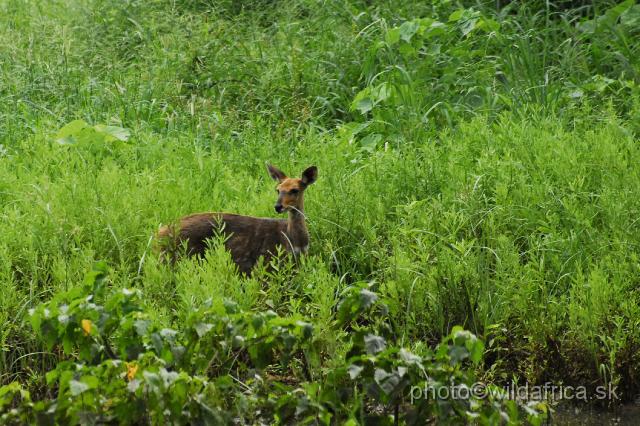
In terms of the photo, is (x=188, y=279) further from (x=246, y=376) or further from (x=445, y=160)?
(x=445, y=160)

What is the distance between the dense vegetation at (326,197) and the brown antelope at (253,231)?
17 centimetres

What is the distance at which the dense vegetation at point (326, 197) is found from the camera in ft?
17.2

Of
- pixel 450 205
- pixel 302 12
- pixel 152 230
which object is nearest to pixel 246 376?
pixel 152 230

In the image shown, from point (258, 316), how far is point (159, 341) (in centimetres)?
43

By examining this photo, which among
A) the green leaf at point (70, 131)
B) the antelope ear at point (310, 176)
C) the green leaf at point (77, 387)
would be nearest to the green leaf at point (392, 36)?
the green leaf at point (70, 131)

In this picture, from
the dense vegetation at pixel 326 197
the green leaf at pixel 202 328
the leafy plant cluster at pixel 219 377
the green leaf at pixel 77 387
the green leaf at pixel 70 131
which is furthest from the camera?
the green leaf at pixel 70 131

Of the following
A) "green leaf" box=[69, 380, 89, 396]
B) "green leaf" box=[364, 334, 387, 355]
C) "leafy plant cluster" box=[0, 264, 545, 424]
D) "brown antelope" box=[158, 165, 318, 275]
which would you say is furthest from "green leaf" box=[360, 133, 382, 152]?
"green leaf" box=[69, 380, 89, 396]

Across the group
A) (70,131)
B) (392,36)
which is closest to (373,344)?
(70,131)

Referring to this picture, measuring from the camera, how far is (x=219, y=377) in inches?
206

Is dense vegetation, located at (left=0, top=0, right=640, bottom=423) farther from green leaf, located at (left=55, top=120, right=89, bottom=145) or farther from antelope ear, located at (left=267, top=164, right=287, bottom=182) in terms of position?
antelope ear, located at (left=267, top=164, right=287, bottom=182)

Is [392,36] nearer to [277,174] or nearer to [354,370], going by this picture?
[277,174]

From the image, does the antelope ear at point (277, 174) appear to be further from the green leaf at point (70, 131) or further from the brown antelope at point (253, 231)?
the green leaf at point (70, 131)

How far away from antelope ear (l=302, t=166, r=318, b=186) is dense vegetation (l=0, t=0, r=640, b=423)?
0.69 feet

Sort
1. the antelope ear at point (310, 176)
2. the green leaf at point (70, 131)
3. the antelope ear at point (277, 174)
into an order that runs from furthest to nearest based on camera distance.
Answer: the green leaf at point (70, 131)
the antelope ear at point (277, 174)
the antelope ear at point (310, 176)
